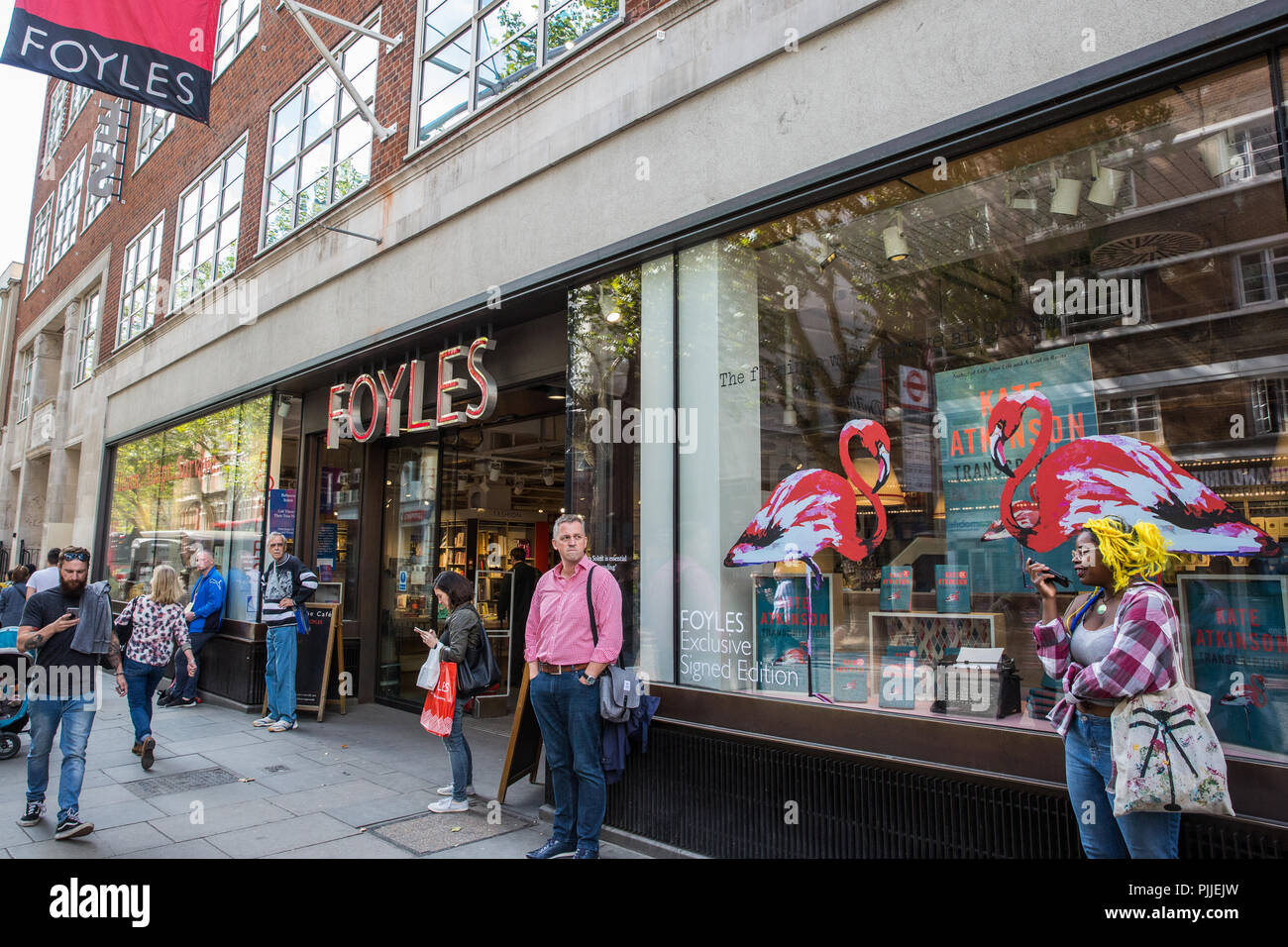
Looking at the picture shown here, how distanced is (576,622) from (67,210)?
26020 millimetres

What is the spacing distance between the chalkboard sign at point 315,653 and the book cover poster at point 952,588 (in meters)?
7.53

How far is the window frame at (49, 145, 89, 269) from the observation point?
22.6m

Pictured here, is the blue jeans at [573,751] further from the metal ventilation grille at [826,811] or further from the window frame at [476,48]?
the window frame at [476,48]

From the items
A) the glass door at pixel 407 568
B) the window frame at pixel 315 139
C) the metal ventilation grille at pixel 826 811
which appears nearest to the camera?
the metal ventilation grille at pixel 826 811

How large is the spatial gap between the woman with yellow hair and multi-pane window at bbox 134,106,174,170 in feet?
61.1

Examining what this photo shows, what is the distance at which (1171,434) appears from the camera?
13.9 feet

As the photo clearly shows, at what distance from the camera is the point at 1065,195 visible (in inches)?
185

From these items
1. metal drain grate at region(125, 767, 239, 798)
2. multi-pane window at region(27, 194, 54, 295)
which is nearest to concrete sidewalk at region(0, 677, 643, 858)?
metal drain grate at region(125, 767, 239, 798)

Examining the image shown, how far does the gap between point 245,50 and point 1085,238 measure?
1399 cm

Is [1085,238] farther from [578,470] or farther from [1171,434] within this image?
[578,470]

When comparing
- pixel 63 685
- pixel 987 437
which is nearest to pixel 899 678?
pixel 987 437

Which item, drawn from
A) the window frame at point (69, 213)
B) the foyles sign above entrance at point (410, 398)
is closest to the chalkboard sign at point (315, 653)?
the foyles sign above entrance at point (410, 398)

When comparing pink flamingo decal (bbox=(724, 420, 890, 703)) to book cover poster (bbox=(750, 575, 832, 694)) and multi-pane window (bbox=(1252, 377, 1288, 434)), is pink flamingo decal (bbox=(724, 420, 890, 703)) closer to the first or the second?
book cover poster (bbox=(750, 575, 832, 694))

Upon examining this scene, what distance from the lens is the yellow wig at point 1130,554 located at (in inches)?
137
